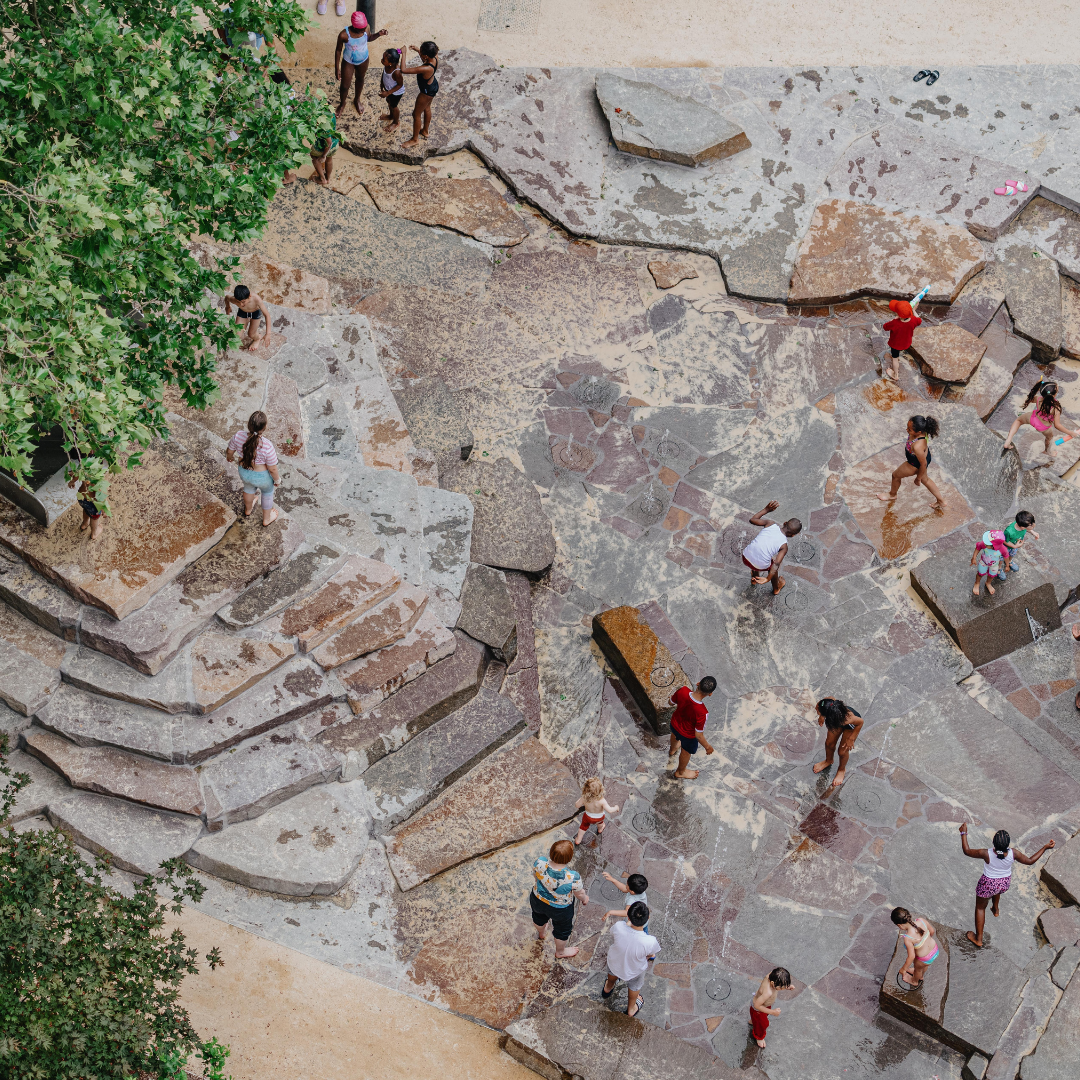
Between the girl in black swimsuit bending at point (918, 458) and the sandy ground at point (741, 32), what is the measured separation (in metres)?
6.84

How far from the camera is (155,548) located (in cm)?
1000

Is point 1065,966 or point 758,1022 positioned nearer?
point 758,1022

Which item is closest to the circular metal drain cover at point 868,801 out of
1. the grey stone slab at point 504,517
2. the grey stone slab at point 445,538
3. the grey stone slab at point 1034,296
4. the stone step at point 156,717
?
the grey stone slab at point 504,517

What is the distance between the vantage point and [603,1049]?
340 inches

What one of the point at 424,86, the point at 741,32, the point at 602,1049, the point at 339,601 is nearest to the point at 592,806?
the point at 602,1049

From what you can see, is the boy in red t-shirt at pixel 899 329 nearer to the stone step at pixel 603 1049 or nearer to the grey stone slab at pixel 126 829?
the stone step at pixel 603 1049

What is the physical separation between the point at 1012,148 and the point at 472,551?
→ 9.36m

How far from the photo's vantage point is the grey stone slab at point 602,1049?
8.55 metres

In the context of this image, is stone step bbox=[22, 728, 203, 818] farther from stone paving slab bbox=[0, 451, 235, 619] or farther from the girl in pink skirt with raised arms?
the girl in pink skirt with raised arms

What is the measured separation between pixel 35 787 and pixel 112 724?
73 cm

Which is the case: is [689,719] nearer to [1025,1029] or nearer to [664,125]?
[1025,1029]

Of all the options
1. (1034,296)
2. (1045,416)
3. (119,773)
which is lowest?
(119,773)

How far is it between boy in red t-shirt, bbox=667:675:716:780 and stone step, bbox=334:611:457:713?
2.06 meters

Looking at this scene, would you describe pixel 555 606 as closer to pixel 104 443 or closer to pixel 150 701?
pixel 150 701
